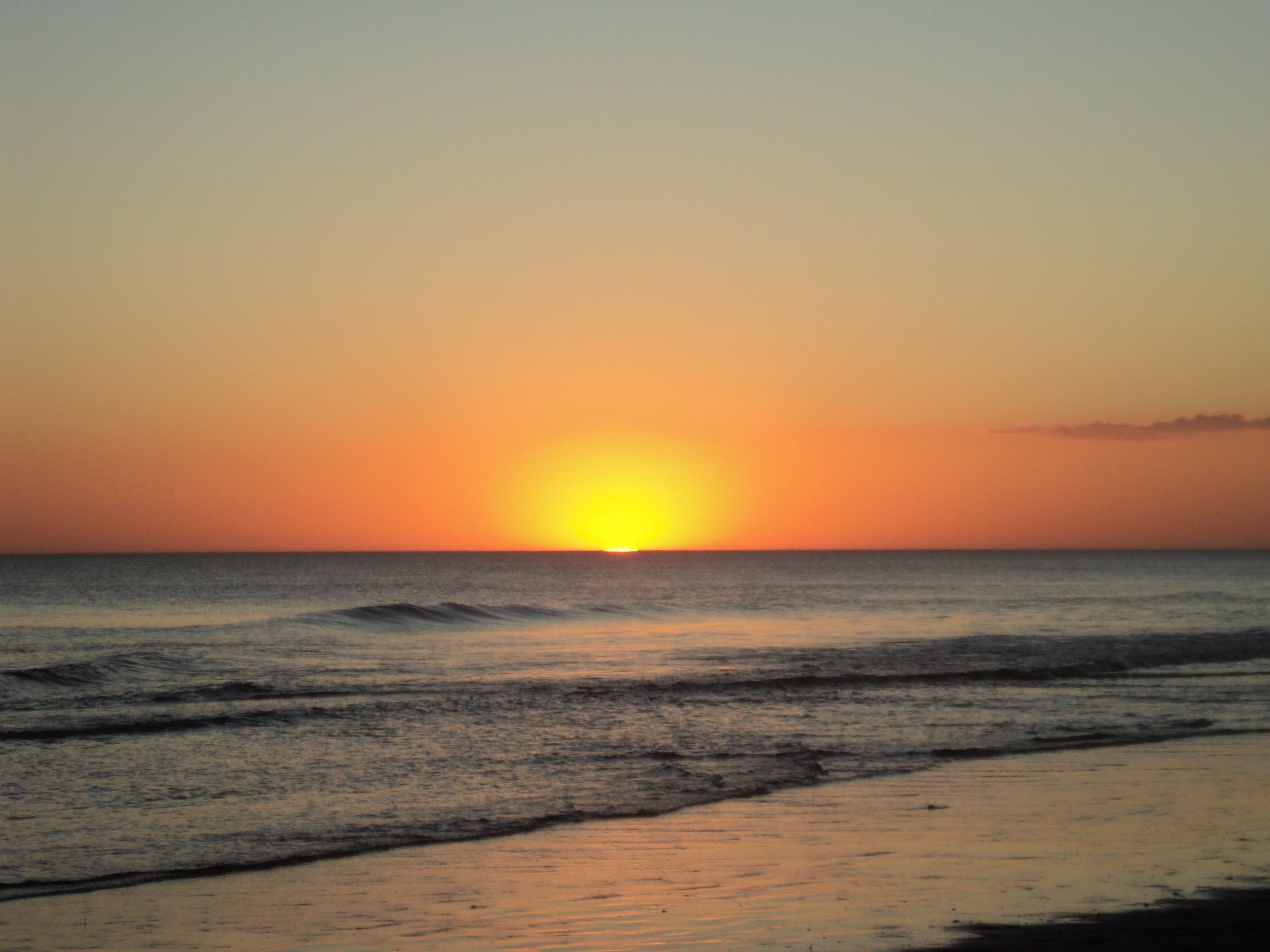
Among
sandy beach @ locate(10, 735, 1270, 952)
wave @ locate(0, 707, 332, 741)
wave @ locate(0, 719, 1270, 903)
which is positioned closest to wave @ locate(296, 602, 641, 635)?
wave @ locate(0, 707, 332, 741)

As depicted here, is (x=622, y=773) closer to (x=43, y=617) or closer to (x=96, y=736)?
(x=96, y=736)

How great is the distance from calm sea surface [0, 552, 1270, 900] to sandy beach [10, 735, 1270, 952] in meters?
0.94

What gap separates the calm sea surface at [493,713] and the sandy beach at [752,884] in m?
0.94

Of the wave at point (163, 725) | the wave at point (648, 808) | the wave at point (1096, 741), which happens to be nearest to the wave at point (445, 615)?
the wave at point (163, 725)

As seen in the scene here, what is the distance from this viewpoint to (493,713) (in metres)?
20.0

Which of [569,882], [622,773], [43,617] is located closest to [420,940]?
[569,882]

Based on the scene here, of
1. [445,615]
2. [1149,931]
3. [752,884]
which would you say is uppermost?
[1149,931]

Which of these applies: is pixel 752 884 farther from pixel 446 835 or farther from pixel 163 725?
pixel 163 725

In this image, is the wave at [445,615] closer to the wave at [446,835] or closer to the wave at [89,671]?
the wave at [89,671]

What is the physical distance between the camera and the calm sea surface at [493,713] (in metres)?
12.0

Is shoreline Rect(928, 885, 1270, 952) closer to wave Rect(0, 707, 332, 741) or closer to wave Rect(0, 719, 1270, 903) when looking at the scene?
wave Rect(0, 719, 1270, 903)

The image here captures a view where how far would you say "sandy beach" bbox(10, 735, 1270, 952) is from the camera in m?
8.06

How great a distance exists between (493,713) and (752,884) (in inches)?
447

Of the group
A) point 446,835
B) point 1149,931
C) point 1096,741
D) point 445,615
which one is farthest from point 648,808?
point 445,615
